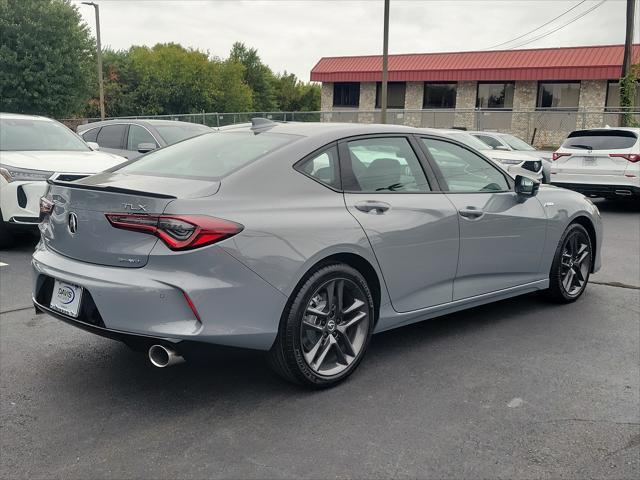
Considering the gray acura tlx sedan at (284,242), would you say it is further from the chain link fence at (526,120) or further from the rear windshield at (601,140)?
the chain link fence at (526,120)

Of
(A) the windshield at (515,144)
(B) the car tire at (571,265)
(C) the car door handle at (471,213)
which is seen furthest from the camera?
(A) the windshield at (515,144)

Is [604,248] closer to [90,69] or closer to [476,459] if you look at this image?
[476,459]

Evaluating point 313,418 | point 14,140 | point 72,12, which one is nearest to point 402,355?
point 313,418

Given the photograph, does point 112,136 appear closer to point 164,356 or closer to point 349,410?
point 164,356

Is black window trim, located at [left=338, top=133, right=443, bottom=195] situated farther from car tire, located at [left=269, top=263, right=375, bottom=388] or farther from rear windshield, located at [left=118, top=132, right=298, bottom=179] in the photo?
car tire, located at [left=269, top=263, right=375, bottom=388]

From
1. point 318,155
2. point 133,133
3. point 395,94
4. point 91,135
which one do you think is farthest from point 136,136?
point 395,94

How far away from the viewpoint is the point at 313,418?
10.9 feet

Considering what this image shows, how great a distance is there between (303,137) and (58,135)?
596 centimetres

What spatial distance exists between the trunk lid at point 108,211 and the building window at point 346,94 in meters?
38.9

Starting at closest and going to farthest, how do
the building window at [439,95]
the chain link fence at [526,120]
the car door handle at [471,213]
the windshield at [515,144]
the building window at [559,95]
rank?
the car door handle at [471,213], the windshield at [515,144], the chain link fence at [526,120], the building window at [559,95], the building window at [439,95]

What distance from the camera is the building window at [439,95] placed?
38.4 metres

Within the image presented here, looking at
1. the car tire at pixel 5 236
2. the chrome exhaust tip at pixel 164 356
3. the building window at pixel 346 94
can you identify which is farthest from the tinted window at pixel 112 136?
Result: the building window at pixel 346 94

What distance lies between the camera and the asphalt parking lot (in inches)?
113

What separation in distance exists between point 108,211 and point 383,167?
5.76ft
